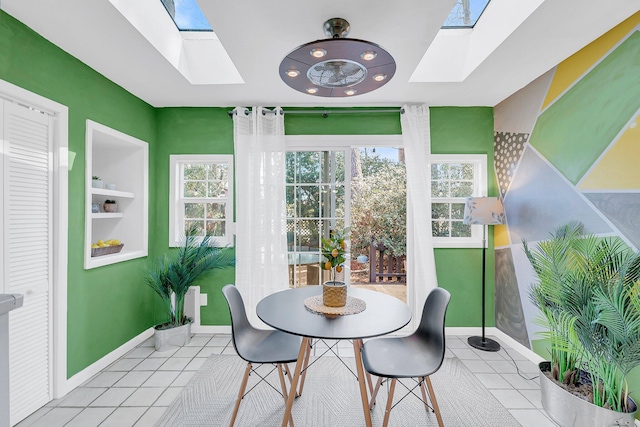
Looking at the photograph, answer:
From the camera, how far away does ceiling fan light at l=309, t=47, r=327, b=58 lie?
151 cm

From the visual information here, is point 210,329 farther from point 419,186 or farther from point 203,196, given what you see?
point 419,186

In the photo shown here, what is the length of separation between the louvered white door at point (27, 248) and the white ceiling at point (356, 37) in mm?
661

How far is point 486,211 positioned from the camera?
2.87 metres

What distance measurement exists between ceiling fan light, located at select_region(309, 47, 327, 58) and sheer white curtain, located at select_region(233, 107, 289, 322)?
5.89 ft

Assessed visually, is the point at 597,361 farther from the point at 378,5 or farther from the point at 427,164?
the point at 378,5

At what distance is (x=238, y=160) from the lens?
3.31 m

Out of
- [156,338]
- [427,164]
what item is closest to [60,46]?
[156,338]

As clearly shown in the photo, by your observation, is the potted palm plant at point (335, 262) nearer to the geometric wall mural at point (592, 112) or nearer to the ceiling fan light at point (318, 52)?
the ceiling fan light at point (318, 52)

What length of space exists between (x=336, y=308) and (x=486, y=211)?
6.06 feet

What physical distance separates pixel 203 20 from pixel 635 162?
309cm

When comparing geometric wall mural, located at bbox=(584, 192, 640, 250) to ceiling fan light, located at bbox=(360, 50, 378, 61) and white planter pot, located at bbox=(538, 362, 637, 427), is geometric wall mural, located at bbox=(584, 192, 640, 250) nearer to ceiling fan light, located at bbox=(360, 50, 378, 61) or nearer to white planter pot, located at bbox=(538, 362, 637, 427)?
white planter pot, located at bbox=(538, 362, 637, 427)

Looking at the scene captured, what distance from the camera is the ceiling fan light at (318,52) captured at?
1512 millimetres

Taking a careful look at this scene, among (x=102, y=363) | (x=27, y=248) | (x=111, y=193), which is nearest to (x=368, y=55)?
(x=27, y=248)

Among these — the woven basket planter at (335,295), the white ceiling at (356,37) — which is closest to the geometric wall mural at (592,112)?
the white ceiling at (356,37)
